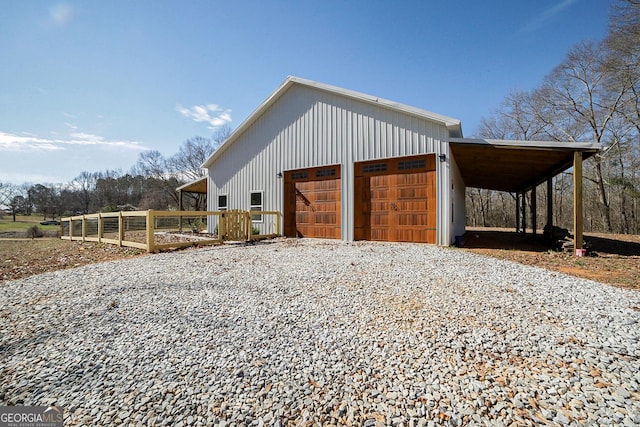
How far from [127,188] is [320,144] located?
37922 mm

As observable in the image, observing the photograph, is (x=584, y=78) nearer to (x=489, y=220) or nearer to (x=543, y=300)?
(x=489, y=220)

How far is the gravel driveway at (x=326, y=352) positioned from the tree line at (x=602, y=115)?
14292 mm

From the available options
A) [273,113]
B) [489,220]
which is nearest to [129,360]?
[273,113]

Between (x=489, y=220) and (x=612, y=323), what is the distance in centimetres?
2452

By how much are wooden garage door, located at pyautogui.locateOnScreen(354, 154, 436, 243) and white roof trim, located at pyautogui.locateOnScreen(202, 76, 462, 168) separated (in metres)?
1.07

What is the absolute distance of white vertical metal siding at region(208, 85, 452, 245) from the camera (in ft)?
25.4

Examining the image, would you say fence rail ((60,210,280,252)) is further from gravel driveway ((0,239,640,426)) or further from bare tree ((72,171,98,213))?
bare tree ((72,171,98,213))

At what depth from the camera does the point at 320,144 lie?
381 inches

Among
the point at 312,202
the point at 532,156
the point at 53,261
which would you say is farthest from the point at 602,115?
the point at 53,261

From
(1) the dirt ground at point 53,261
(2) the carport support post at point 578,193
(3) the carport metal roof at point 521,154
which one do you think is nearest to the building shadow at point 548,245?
(2) the carport support post at point 578,193

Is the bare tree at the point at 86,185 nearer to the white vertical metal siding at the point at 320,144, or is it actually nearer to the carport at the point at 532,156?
the white vertical metal siding at the point at 320,144

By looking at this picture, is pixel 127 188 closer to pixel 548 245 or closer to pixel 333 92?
pixel 333 92

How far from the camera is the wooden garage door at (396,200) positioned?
7.82 m

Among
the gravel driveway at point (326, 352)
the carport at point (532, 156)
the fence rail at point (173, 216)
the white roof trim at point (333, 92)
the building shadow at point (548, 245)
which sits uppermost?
the white roof trim at point (333, 92)
